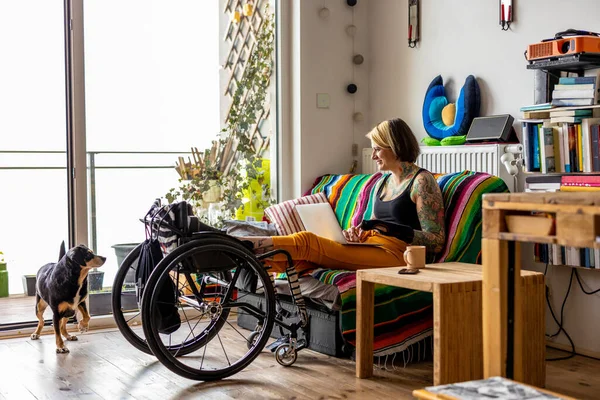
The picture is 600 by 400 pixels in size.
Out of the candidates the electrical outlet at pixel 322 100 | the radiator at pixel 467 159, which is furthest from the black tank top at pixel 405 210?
the electrical outlet at pixel 322 100

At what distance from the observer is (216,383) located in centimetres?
277

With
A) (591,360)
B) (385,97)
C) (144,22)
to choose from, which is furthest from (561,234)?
(144,22)

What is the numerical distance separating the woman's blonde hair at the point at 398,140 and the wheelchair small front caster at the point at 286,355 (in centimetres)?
98

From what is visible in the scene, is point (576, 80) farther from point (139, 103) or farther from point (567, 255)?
point (139, 103)

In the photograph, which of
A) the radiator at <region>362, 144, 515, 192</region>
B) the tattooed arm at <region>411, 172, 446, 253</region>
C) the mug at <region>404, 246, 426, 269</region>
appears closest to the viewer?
the mug at <region>404, 246, 426, 269</region>

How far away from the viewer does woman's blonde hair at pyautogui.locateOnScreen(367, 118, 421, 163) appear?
328 cm

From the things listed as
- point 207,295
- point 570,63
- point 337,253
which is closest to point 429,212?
point 337,253

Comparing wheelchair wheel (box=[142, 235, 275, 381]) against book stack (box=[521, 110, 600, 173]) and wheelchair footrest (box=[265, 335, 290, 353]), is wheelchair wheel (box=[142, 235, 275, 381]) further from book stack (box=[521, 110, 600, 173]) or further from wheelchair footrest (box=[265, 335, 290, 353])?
book stack (box=[521, 110, 600, 173])

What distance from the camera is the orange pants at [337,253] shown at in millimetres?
3061

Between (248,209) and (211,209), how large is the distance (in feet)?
0.73

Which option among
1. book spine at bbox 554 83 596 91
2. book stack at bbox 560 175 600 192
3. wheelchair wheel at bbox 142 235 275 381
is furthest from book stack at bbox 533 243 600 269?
wheelchair wheel at bbox 142 235 275 381

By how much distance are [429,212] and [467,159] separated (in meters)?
0.56

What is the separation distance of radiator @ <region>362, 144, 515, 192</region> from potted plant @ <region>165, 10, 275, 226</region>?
3.41 ft

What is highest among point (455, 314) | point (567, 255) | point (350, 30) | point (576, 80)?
point (350, 30)
